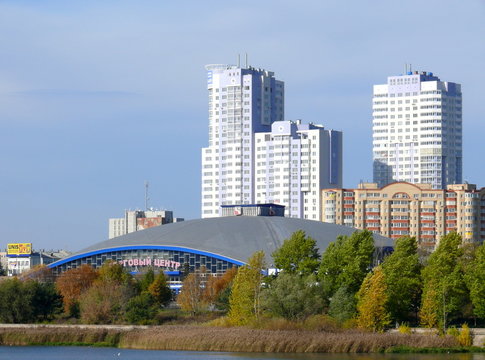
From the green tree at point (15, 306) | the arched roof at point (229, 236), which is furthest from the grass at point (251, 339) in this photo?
the arched roof at point (229, 236)

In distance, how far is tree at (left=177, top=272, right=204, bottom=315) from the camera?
298 ft

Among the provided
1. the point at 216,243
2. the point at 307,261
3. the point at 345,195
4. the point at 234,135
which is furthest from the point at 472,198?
the point at 307,261

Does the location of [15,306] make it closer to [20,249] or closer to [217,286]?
[217,286]

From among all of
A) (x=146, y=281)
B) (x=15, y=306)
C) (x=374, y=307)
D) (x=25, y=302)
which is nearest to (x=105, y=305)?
(x=25, y=302)

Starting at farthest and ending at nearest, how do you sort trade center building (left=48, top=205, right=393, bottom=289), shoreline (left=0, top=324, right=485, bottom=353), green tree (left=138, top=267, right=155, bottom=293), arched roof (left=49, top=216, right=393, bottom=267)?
arched roof (left=49, top=216, right=393, bottom=267), trade center building (left=48, top=205, right=393, bottom=289), green tree (left=138, top=267, right=155, bottom=293), shoreline (left=0, top=324, right=485, bottom=353)

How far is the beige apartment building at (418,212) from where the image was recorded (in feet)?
565

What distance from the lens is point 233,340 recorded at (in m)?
72.7

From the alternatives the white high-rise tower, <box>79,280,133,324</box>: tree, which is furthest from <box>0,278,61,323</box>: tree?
the white high-rise tower

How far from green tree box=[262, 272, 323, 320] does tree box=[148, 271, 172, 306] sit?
1649 centimetres

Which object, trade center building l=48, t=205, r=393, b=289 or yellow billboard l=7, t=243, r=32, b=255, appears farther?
yellow billboard l=7, t=243, r=32, b=255

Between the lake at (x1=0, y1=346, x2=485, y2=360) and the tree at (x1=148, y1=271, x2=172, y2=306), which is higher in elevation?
the tree at (x1=148, y1=271, x2=172, y2=306)

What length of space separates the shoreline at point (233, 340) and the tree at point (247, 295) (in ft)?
9.70

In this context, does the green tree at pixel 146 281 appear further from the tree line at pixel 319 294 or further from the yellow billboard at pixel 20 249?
the yellow billboard at pixel 20 249

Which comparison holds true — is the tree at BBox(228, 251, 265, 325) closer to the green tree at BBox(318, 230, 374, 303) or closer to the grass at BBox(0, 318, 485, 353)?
the grass at BBox(0, 318, 485, 353)
